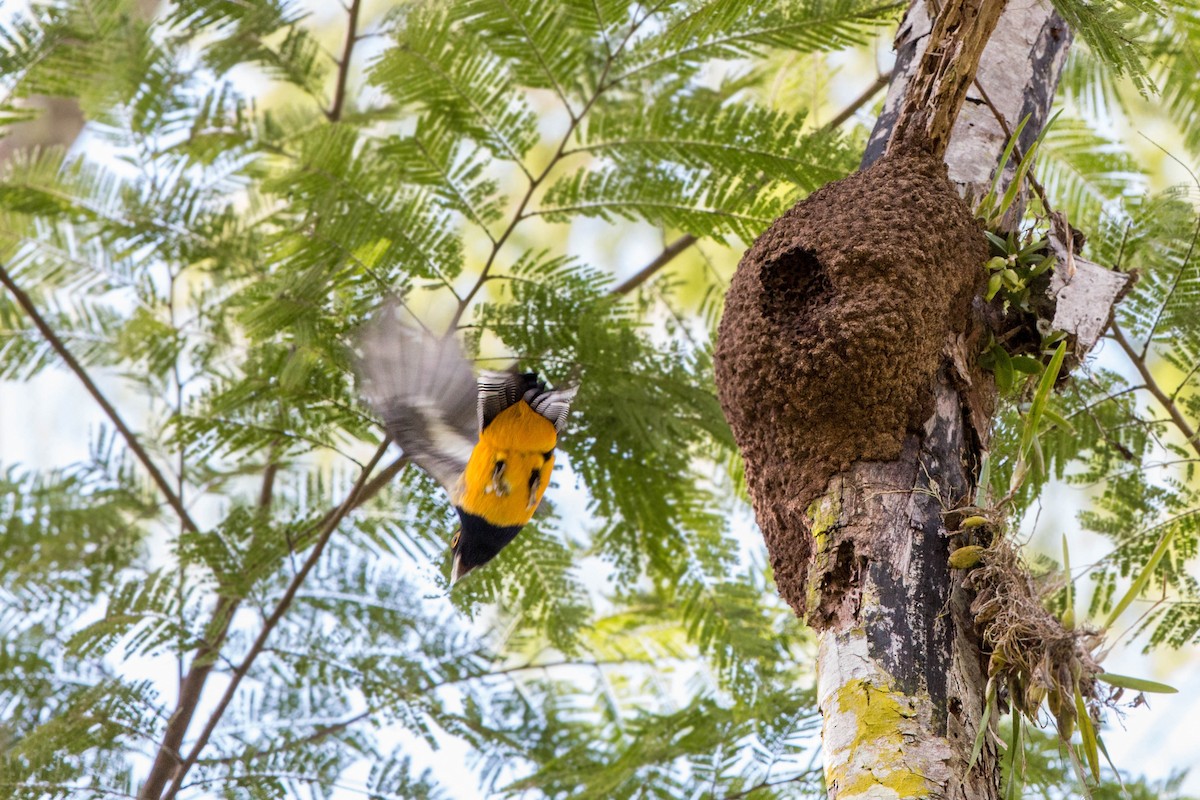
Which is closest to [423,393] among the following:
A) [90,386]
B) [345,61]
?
[90,386]

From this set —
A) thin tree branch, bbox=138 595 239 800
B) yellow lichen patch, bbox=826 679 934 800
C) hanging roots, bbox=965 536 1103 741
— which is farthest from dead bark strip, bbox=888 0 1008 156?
thin tree branch, bbox=138 595 239 800

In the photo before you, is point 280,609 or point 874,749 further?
point 280,609

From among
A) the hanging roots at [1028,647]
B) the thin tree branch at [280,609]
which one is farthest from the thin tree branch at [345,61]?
the hanging roots at [1028,647]

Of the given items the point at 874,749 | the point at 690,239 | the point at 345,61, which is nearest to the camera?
the point at 874,749

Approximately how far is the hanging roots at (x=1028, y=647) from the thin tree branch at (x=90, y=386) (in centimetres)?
253

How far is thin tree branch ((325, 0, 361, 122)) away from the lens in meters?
4.42

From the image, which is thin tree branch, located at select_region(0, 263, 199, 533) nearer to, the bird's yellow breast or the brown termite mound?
the bird's yellow breast

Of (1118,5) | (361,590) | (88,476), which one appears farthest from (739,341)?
(88,476)

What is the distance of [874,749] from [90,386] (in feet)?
9.29

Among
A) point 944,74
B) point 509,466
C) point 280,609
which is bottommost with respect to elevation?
point 280,609

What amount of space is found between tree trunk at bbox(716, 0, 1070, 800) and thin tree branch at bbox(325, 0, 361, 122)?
7.45 feet

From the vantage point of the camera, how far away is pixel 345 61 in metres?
4.66

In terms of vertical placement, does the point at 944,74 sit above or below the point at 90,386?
above

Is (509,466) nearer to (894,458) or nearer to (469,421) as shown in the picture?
(469,421)
